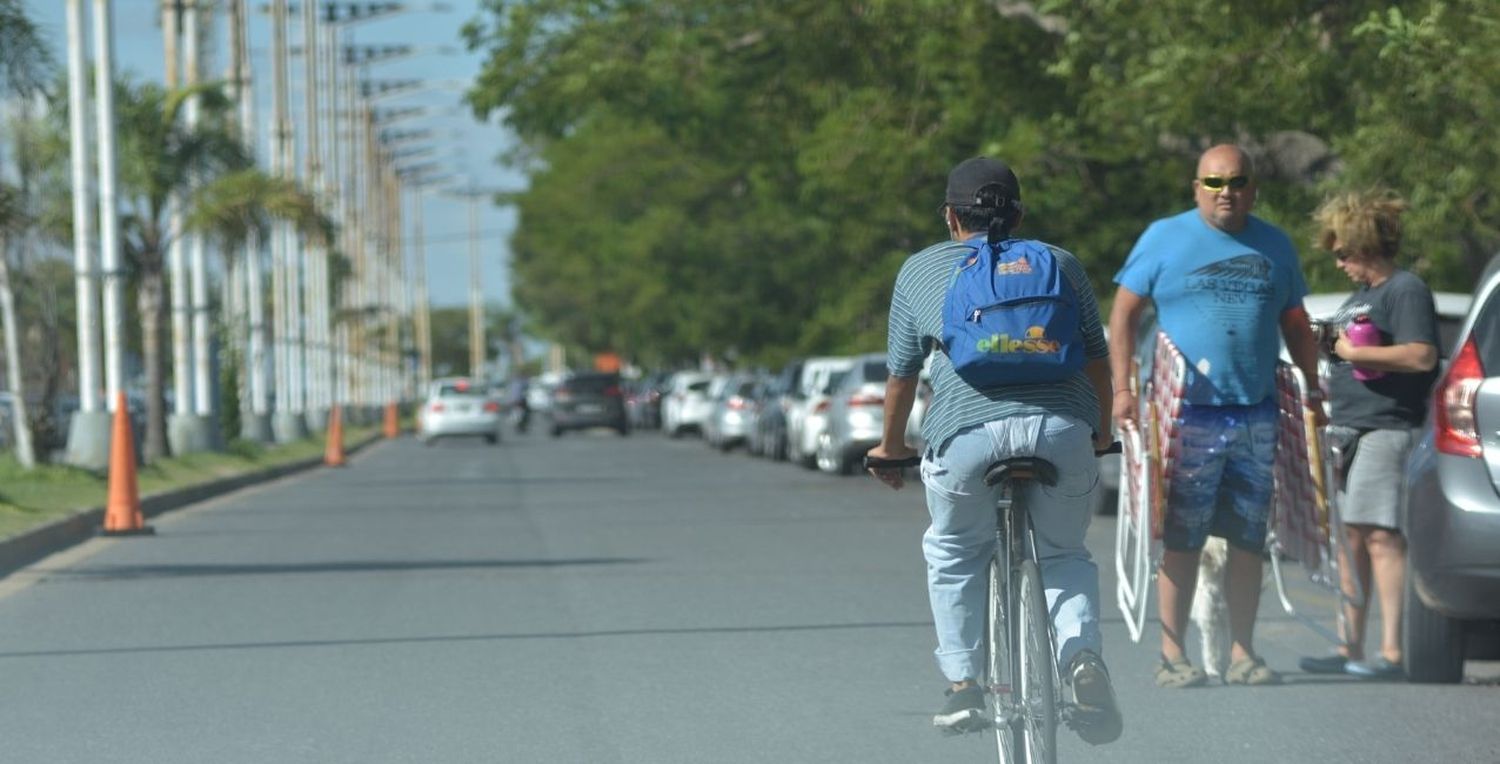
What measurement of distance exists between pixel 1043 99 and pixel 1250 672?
17374mm

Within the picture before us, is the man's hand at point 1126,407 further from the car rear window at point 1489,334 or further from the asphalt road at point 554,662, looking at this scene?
the car rear window at point 1489,334

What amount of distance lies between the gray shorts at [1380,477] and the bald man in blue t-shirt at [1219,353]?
0.64m

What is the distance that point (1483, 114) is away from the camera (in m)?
16.5

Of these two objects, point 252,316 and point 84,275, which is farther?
point 252,316

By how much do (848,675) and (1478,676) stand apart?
2271 mm

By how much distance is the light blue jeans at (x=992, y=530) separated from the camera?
20.2 ft

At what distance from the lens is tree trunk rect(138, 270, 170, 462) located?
1220 inches

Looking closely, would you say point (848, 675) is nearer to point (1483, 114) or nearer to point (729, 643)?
point (729, 643)

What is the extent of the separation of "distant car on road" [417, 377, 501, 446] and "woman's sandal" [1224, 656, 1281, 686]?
42.7m

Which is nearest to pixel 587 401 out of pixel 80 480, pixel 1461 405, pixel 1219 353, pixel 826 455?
pixel 826 455

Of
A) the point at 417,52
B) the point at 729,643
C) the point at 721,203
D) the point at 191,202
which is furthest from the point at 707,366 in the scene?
the point at 729,643

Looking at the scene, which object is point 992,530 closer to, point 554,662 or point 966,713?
point 966,713

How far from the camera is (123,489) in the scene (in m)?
18.2

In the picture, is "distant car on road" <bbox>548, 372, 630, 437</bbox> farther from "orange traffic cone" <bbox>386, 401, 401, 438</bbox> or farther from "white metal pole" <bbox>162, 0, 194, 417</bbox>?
"white metal pole" <bbox>162, 0, 194, 417</bbox>
